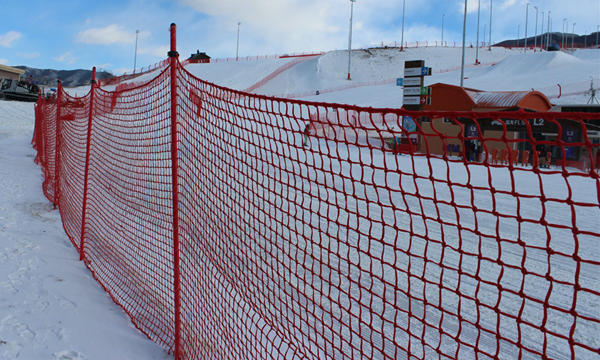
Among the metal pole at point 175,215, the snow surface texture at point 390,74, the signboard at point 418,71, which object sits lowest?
the metal pole at point 175,215

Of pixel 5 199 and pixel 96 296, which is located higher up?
pixel 5 199

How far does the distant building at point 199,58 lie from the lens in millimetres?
65500

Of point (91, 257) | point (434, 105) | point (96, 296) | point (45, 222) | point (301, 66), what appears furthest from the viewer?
point (301, 66)

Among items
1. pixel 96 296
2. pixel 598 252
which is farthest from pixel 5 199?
pixel 598 252

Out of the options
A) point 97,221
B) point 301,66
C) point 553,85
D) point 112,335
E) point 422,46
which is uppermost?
point 422,46

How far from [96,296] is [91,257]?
1134 millimetres

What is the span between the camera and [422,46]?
241ft

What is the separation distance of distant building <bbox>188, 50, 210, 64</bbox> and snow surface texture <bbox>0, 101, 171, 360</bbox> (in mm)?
63084

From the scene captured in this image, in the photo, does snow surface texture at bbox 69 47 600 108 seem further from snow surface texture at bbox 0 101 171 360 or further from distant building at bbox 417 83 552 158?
snow surface texture at bbox 0 101 171 360

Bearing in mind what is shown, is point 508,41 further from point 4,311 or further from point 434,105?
point 4,311

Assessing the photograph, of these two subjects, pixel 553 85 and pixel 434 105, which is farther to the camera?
pixel 553 85

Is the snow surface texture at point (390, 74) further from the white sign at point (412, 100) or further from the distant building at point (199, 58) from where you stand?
the white sign at point (412, 100)

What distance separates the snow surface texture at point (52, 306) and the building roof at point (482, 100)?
1945 cm

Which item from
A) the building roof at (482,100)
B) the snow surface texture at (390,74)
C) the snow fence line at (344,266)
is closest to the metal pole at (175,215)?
the snow fence line at (344,266)
